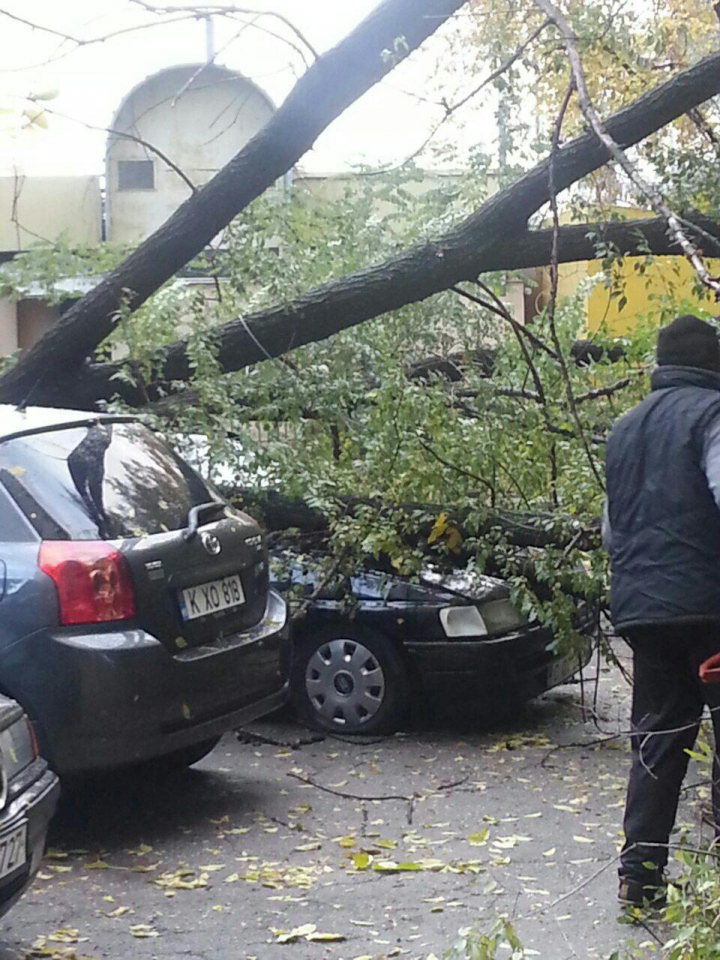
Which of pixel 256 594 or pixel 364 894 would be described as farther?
pixel 256 594

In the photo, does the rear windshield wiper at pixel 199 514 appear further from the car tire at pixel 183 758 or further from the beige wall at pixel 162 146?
the beige wall at pixel 162 146

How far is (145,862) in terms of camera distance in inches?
206

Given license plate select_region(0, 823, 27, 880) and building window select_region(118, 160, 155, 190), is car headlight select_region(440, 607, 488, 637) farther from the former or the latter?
building window select_region(118, 160, 155, 190)

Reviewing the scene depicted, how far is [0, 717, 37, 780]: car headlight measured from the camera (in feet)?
12.7

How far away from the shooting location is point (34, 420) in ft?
18.4

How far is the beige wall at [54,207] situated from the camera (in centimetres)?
2128

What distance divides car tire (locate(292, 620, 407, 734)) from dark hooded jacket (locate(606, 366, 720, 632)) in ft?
8.82

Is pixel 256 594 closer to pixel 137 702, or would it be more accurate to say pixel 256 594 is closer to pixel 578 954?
pixel 137 702

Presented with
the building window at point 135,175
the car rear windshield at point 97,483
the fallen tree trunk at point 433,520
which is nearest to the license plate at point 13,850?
the car rear windshield at point 97,483

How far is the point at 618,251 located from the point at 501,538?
165 centimetres

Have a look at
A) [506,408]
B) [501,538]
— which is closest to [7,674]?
[501,538]

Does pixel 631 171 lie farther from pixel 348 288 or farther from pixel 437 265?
pixel 348 288

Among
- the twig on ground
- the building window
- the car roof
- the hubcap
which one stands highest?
the building window

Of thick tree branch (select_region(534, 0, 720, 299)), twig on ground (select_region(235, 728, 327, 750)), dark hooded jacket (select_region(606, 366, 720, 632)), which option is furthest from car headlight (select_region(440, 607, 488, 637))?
thick tree branch (select_region(534, 0, 720, 299))
